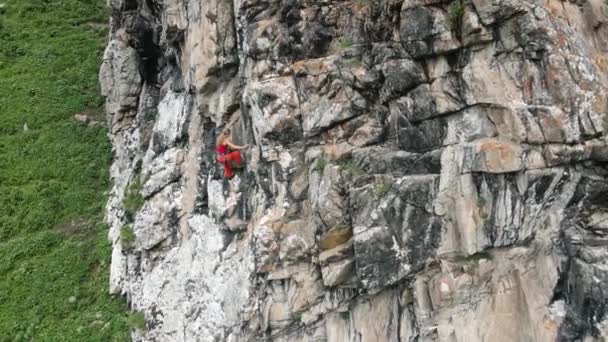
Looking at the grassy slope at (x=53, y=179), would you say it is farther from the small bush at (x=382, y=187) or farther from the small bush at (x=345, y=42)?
the small bush at (x=345, y=42)

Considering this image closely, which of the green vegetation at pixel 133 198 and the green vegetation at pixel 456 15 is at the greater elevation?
the green vegetation at pixel 456 15

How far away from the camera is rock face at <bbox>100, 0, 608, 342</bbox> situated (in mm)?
9898

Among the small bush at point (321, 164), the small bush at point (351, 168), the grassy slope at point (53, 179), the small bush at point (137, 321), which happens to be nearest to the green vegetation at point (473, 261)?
the small bush at point (351, 168)

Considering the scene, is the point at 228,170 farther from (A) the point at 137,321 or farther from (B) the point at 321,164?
(A) the point at 137,321

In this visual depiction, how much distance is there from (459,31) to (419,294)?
611cm

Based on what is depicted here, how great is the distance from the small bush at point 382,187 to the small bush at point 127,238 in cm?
1138

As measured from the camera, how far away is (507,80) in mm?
10398

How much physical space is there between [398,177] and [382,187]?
1.52 feet

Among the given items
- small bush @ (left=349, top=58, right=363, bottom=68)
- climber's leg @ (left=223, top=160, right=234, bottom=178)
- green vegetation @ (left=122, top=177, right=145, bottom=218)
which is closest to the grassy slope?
green vegetation @ (left=122, top=177, right=145, bottom=218)

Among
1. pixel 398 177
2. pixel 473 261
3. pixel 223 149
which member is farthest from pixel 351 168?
pixel 223 149

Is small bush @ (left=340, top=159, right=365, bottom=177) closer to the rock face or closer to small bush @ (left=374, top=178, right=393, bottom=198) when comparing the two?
the rock face

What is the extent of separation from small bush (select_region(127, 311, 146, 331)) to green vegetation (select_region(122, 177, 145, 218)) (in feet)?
13.4

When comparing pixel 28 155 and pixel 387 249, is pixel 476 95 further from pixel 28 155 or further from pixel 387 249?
pixel 28 155

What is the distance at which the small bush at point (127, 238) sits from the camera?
733 inches
